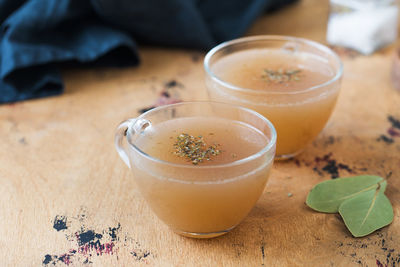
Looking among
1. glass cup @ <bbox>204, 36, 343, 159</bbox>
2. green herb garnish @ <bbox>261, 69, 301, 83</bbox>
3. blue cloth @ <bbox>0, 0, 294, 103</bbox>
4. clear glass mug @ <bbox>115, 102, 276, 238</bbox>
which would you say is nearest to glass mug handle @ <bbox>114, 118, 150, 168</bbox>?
clear glass mug @ <bbox>115, 102, 276, 238</bbox>

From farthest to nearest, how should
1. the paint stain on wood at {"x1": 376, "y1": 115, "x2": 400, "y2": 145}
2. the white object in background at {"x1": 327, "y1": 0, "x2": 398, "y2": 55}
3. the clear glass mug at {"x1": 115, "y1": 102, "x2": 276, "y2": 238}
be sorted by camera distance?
the white object in background at {"x1": 327, "y1": 0, "x2": 398, "y2": 55} → the paint stain on wood at {"x1": 376, "y1": 115, "x2": 400, "y2": 145} → the clear glass mug at {"x1": 115, "y1": 102, "x2": 276, "y2": 238}

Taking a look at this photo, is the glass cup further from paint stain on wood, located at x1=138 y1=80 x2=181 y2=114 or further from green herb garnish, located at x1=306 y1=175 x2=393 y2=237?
paint stain on wood, located at x1=138 y1=80 x2=181 y2=114

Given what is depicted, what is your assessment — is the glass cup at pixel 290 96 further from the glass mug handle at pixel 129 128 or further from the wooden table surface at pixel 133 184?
the glass mug handle at pixel 129 128

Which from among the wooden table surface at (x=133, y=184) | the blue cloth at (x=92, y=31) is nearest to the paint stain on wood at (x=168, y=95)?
the wooden table surface at (x=133, y=184)

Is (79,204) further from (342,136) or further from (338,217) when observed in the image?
(342,136)

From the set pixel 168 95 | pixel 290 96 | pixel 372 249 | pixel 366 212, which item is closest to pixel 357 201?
pixel 366 212

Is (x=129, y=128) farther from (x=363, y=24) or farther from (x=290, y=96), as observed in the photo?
(x=363, y=24)
